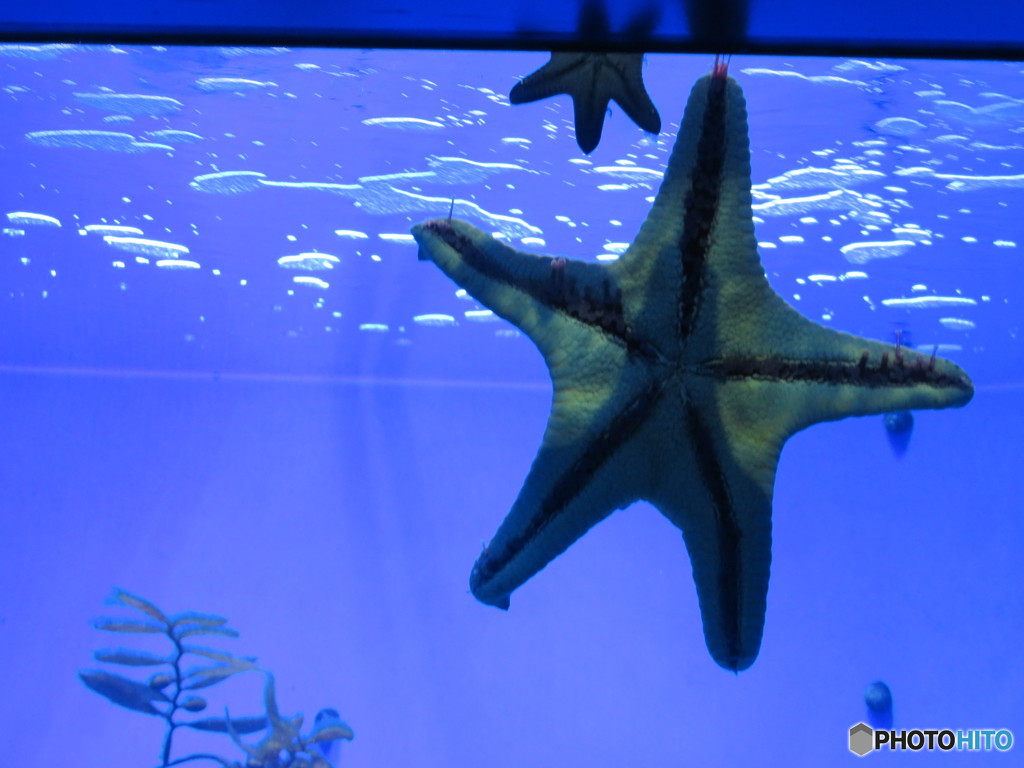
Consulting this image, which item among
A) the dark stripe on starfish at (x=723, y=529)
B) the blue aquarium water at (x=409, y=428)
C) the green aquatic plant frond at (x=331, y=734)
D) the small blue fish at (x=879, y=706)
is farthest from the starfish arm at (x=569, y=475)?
the small blue fish at (x=879, y=706)

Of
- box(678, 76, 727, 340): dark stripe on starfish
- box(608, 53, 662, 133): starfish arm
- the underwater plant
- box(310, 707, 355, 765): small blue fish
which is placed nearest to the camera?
box(678, 76, 727, 340): dark stripe on starfish

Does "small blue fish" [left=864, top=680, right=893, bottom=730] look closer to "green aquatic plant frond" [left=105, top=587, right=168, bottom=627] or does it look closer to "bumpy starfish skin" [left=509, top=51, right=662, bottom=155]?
"green aquatic plant frond" [left=105, top=587, right=168, bottom=627]

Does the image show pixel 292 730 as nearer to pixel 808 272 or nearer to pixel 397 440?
pixel 397 440

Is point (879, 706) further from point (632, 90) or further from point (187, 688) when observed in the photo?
point (632, 90)

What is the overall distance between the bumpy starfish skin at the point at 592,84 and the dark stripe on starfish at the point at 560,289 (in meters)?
0.62

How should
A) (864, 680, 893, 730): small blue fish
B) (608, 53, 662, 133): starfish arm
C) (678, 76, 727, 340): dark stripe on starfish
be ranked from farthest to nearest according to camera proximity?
(864, 680, 893, 730): small blue fish
(608, 53, 662, 133): starfish arm
(678, 76, 727, 340): dark stripe on starfish

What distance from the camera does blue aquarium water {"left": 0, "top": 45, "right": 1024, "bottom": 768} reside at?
4902mm

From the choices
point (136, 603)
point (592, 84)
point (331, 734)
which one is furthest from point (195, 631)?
point (592, 84)

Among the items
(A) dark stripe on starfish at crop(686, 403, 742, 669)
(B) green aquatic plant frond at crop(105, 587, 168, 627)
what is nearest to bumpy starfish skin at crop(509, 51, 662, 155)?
(A) dark stripe on starfish at crop(686, 403, 742, 669)

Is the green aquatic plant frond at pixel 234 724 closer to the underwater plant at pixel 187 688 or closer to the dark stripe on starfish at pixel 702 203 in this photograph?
the underwater plant at pixel 187 688

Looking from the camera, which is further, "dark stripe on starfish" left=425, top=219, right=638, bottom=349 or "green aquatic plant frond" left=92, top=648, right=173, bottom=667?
"green aquatic plant frond" left=92, top=648, right=173, bottom=667

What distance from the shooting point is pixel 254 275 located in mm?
7250

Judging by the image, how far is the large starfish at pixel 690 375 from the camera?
5.14 feet

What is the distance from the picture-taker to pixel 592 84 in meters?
1.97
